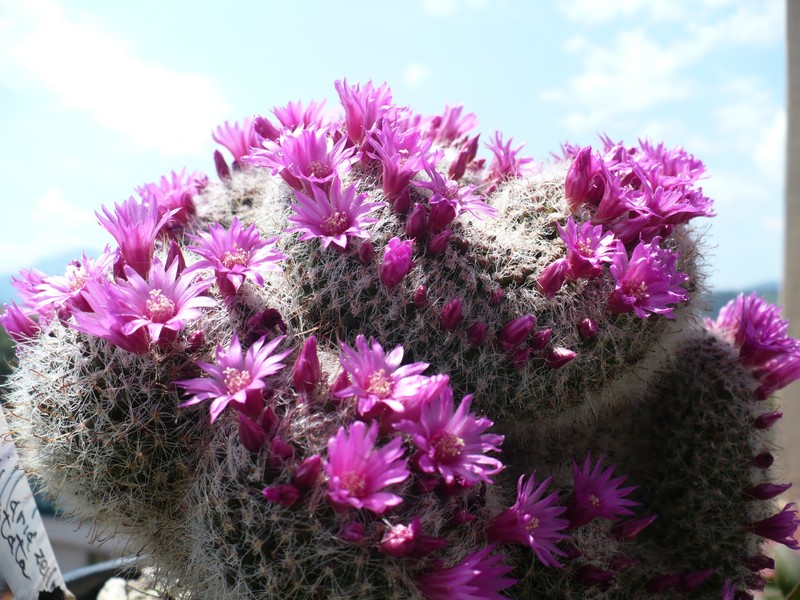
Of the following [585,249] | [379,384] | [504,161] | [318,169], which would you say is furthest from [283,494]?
[504,161]

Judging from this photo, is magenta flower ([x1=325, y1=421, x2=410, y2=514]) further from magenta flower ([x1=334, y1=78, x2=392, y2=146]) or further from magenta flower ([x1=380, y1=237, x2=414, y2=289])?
magenta flower ([x1=334, y1=78, x2=392, y2=146])

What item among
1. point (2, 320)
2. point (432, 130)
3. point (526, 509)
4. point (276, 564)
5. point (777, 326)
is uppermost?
point (432, 130)

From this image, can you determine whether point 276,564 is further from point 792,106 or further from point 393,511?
point 792,106

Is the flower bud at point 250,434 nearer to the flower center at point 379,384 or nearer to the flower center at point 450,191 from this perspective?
the flower center at point 379,384

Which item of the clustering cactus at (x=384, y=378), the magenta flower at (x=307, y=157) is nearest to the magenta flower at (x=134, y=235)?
the clustering cactus at (x=384, y=378)

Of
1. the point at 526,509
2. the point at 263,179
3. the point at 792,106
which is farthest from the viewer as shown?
the point at 792,106

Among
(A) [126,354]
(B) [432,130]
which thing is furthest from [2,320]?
(B) [432,130]
